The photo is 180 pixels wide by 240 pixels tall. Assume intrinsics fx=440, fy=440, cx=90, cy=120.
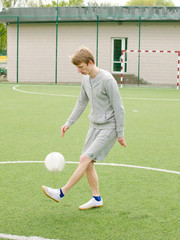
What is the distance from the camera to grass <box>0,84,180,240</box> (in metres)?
4.12

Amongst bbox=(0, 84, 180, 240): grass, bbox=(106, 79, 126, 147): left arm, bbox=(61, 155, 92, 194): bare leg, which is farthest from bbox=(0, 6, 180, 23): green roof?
bbox=(61, 155, 92, 194): bare leg

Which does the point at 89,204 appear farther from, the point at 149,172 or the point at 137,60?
the point at 137,60

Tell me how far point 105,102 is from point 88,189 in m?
1.34

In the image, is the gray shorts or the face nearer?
the face

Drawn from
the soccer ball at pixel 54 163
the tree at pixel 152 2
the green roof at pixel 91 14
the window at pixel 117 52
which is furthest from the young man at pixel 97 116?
the tree at pixel 152 2

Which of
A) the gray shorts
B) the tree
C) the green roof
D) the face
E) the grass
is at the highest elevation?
the tree

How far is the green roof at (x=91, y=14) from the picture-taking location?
25.7 metres

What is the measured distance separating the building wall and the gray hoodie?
22466 mm

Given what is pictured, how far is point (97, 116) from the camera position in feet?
15.0

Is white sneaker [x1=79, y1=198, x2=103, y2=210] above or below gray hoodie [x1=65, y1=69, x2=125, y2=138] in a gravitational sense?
below

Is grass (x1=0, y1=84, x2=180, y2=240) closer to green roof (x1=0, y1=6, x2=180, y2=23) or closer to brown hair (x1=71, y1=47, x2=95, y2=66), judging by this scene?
brown hair (x1=71, y1=47, x2=95, y2=66)

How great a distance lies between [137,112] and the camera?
12727 mm

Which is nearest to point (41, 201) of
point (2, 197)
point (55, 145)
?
point (2, 197)

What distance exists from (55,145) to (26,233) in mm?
4110
